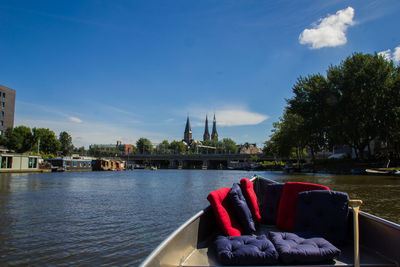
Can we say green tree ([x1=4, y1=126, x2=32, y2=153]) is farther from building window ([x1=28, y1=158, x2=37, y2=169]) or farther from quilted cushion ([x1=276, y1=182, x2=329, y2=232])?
quilted cushion ([x1=276, y1=182, x2=329, y2=232])

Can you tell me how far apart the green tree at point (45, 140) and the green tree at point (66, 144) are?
19.5 m

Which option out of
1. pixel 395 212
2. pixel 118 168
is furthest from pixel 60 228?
pixel 118 168

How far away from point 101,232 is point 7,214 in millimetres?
4536

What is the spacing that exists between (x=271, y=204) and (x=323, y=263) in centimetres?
191

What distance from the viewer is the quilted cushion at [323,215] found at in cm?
370

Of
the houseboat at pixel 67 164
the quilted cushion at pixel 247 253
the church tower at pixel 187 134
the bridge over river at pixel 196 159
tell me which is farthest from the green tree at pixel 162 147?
the quilted cushion at pixel 247 253

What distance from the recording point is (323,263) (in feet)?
9.83

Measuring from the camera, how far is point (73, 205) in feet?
40.0

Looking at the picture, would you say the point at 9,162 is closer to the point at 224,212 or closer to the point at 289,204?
the point at 224,212

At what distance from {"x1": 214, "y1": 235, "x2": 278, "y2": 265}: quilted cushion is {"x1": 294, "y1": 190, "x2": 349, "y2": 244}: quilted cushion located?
0.89 meters

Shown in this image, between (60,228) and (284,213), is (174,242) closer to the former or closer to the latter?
(284,213)

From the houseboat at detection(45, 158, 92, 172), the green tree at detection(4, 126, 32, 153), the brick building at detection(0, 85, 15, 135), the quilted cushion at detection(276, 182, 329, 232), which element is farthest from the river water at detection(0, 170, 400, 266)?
the brick building at detection(0, 85, 15, 135)

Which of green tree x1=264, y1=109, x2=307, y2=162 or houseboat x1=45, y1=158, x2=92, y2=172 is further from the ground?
green tree x1=264, y1=109, x2=307, y2=162

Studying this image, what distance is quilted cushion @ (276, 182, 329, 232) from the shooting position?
4.29 metres
